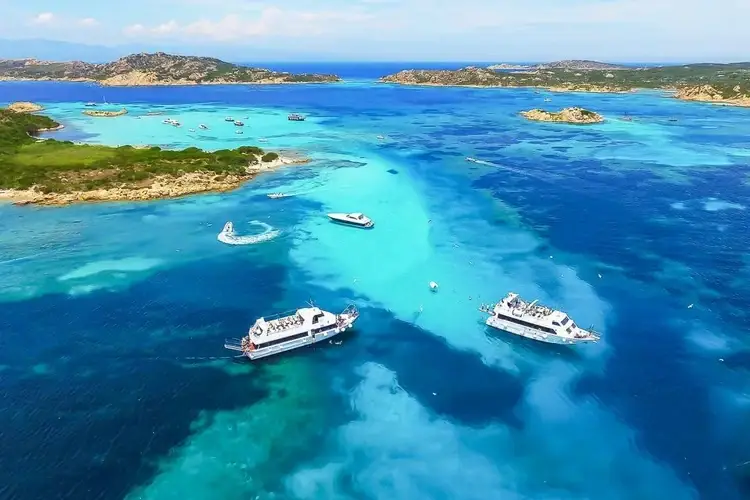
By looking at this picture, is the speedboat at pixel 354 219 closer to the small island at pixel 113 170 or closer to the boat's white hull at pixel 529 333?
the small island at pixel 113 170

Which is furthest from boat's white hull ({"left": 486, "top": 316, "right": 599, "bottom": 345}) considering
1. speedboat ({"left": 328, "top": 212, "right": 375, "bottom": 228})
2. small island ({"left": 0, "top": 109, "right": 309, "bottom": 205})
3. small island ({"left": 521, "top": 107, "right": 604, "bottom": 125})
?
small island ({"left": 521, "top": 107, "right": 604, "bottom": 125})

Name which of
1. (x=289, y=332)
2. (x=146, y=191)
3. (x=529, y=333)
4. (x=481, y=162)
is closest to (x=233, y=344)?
(x=289, y=332)

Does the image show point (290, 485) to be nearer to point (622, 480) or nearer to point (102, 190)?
point (622, 480)

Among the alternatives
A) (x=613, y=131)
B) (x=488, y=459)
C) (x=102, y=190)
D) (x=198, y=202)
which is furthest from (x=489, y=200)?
(x=613, y=131)

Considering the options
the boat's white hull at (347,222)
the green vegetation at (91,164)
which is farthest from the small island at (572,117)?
the boat's white hull at (347,222)

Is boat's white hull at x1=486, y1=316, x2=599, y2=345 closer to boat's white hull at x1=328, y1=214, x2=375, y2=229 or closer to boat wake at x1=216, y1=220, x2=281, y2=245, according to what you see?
boat's white hull at x1=328, y1=214, x2=375, y2=229
